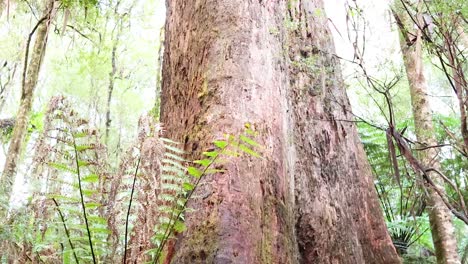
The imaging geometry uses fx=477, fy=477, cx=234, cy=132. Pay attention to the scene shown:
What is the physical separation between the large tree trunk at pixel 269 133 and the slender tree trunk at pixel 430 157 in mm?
1118

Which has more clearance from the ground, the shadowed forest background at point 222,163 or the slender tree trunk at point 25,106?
the slender tree trunk at point 25,106

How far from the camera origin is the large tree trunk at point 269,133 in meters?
1.82

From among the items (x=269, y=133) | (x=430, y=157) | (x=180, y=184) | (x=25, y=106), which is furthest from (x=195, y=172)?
(x=25, y=106)

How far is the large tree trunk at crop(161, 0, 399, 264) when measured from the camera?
1.82 metres

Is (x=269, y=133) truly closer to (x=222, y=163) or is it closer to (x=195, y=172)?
(x=222, y=163)

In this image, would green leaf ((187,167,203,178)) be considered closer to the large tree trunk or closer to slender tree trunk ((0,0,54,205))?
the large tree trunk

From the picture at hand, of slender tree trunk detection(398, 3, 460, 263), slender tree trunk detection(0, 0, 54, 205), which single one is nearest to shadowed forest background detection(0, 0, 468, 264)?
slender tree trunk detection(398, 3, 460, 263)

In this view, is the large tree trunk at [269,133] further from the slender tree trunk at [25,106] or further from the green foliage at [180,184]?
the slender tree trunk at [25,106]

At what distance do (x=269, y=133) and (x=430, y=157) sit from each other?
373 centimetres

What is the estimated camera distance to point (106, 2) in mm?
5516

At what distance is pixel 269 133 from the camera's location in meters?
2.09

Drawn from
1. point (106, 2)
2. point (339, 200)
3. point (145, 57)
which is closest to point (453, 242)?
point (339, 200)

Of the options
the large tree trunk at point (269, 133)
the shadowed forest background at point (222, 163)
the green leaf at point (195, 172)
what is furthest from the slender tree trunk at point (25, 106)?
the green leaf at point (195, 172)

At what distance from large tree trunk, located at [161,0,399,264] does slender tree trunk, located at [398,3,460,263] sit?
1118mm
